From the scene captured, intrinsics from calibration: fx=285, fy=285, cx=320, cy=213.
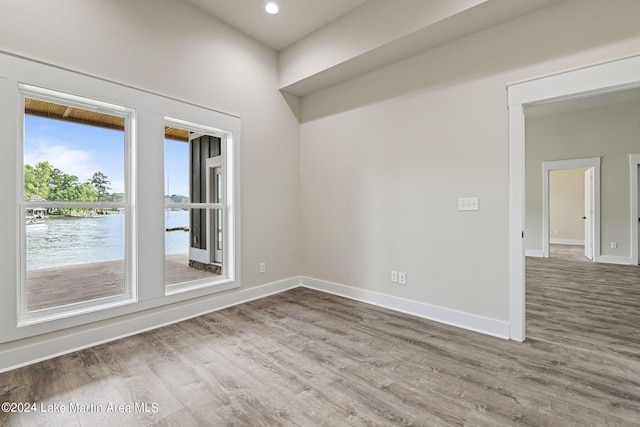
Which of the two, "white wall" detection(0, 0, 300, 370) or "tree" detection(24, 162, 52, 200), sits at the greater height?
"white wall" detection(0, 0, 300, 370)

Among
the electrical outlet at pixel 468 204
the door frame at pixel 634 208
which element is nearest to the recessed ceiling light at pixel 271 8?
the electrical outlet at pixel 468 204

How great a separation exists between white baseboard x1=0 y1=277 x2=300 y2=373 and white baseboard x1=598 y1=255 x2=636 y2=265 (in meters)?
7.39

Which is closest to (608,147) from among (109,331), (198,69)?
(198,69)

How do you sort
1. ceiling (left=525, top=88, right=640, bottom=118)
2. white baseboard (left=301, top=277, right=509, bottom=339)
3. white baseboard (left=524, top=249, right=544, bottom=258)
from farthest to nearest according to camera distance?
white baseboard (left=524, top=249, right=544, bottom=258) < ceiling (left=525, top=88, right=640, bottom=118) < white baseboard (left=301, top=277, right=509, bottom=339)

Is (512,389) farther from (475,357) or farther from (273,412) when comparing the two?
(273,412)

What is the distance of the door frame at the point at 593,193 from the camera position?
6.20m

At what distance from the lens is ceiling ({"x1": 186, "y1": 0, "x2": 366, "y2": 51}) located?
3.11 m

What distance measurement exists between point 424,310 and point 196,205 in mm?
2882

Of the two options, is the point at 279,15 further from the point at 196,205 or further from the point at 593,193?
the point at 593,193


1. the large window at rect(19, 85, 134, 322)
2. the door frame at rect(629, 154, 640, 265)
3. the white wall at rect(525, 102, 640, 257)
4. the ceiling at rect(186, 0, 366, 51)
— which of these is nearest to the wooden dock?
the large window at rect(19, 85, 134, 322)

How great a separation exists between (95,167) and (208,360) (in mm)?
2045

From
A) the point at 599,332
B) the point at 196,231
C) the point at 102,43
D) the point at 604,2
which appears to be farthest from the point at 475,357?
the point at 102,43

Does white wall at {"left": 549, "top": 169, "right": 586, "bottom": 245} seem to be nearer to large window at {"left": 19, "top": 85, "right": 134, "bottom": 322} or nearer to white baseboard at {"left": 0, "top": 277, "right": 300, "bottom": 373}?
white baseboard at {"left": 0, "top": 277, "right": 300, "bottom": 373}

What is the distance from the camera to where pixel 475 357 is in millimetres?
2299
